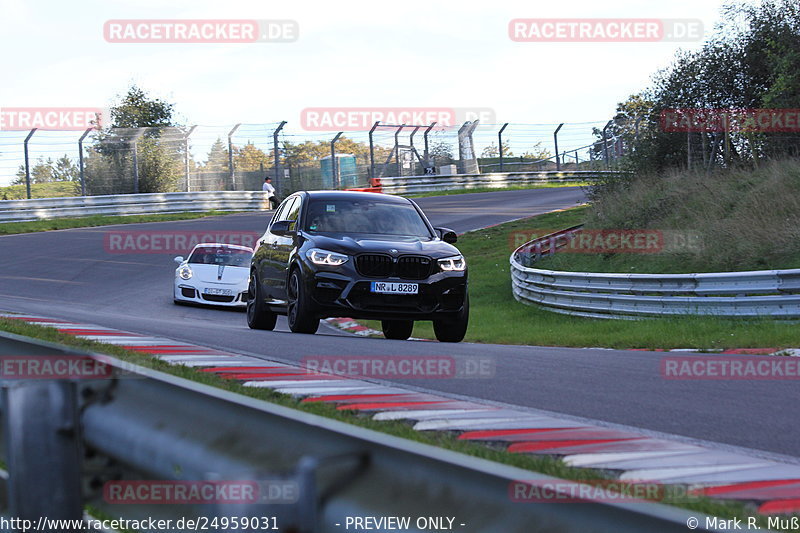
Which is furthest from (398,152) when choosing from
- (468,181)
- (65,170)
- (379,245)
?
(379,245)

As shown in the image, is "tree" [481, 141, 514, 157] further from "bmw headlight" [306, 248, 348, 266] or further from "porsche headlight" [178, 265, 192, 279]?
"bmw headlight" [306, 248, 348, 266]

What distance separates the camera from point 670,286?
47.3 feet

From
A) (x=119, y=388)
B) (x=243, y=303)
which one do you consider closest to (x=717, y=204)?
(x=243, y=303)

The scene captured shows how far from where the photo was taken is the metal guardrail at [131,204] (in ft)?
105

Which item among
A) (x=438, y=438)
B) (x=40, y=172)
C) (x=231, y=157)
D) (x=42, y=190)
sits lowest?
(x=438, y=438)

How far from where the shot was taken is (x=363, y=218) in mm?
11664

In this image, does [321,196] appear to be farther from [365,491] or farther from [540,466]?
[365,491]

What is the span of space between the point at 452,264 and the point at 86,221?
77.2ft

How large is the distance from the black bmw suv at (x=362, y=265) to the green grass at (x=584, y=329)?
2.54 meters

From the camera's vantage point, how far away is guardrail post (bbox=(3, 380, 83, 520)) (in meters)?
2.90

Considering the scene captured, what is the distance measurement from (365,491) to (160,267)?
21.8 metres

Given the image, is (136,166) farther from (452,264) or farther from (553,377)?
(553,377)

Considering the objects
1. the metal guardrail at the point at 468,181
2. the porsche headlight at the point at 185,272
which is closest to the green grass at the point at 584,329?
the porsche headlight at the point at 185,272

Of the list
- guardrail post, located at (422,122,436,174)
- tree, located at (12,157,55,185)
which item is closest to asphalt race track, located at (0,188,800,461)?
tree, located at (12,157,55,185)
